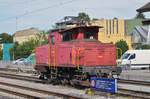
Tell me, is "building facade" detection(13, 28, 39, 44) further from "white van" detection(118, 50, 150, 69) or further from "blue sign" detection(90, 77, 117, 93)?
"blue sign" detection(90, 77, 117, 93)

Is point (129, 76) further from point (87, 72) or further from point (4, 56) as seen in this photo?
point (4, 56)

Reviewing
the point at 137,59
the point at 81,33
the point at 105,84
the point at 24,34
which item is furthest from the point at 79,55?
the point at 24,34

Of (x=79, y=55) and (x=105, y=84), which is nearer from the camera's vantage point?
(x=105, y=84)

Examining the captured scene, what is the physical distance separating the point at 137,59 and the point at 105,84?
65.7 ft

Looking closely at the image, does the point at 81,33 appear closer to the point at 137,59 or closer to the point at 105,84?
the point at 105,84

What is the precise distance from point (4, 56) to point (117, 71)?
59.3m

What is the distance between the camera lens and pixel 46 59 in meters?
16.3

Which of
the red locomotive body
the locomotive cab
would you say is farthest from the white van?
the locomotive cab

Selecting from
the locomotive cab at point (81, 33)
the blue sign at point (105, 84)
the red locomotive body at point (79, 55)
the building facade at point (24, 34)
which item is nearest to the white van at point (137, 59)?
the red locomotive body at point (79, 55)

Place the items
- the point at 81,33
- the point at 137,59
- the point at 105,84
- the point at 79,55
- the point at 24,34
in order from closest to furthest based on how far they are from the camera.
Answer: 1. the point at 105,84
2. the point at 79,55
3. the point at 81,33
4. the point at 137,59
5. the point at 24,34

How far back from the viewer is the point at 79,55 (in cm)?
1334

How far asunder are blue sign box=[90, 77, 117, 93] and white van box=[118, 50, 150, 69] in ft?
60.7

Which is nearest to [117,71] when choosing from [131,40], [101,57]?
[101,57]

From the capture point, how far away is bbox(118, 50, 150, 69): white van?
1167 inches
